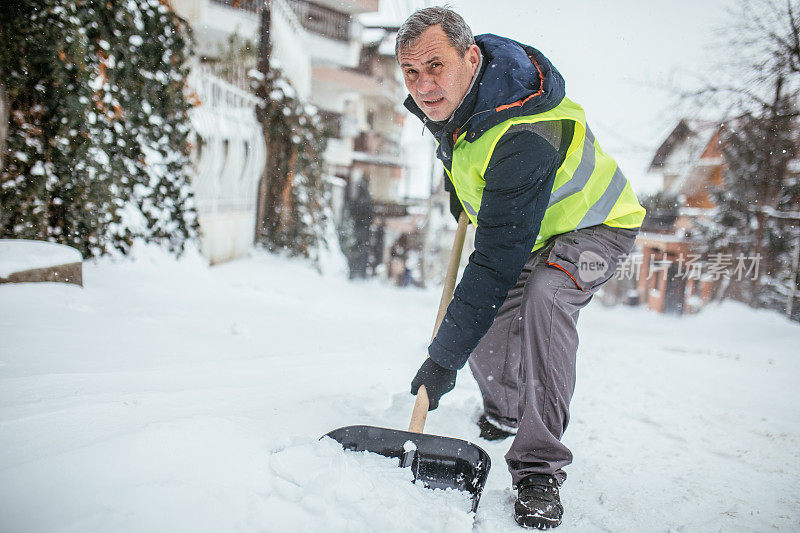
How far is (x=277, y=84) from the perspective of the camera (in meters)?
8.01

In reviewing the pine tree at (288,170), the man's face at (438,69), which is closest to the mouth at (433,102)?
the man's face at (438,69)

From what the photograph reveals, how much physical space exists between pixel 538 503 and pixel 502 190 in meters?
0.96

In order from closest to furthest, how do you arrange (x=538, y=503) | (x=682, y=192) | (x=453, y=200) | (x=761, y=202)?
(x=538, y=503)
(x=453, y=200)
(x=761, y=202)
(x=682, y=192)

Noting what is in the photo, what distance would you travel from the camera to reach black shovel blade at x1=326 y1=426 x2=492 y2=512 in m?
1.54

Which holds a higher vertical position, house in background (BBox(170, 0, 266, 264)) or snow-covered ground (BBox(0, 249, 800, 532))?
house in background (BBox(170, 0, 266, 264))

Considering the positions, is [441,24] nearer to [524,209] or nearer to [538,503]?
[524,209]

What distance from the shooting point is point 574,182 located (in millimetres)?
1747

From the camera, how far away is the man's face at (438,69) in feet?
5.44

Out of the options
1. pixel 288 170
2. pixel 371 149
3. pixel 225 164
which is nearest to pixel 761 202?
pixel 288 170

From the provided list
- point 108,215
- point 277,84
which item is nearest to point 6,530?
point 108,215

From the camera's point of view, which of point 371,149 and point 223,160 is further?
point 371,149

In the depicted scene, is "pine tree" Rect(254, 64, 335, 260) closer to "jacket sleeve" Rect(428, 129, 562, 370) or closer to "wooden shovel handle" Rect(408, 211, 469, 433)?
"wooden shovel handle" Rect(408, 211, 469, 433)

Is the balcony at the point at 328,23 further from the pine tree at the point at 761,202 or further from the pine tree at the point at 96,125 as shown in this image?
the pine tree at the point at 96,125

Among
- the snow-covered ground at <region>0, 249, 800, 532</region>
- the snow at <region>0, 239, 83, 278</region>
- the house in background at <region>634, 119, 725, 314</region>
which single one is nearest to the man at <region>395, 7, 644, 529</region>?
the snow-covered ground at <region>0, 249, 800, 532</region>
